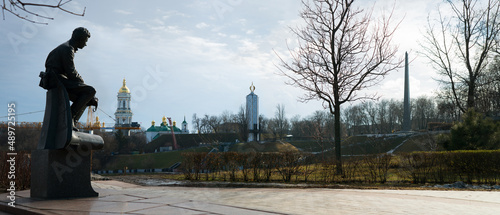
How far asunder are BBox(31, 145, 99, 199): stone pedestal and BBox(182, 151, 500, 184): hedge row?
25.8 ft

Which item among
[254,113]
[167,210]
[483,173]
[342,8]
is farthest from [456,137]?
[254,113]

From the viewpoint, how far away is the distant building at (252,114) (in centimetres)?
→ 6050

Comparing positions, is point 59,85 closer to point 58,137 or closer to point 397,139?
point 58,137

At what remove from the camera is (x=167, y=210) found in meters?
4.67

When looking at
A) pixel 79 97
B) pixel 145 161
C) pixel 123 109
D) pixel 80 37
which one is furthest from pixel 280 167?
pixel 123 109

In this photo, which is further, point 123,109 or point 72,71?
point 123,109

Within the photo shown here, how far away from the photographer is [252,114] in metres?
61.7

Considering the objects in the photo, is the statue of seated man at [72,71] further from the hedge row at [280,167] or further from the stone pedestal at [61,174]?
the hedge row at [280,167]

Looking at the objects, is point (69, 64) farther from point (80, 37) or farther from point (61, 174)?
point (61, 174)

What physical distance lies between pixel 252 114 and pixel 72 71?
55.3 metres

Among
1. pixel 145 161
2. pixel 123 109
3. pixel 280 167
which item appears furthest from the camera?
pixel 123 109

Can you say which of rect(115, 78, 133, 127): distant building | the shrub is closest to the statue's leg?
the shrub

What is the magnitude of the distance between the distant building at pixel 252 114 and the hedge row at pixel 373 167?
46.4 m

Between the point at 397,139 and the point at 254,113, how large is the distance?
23.4 meters
